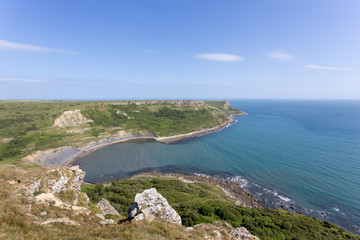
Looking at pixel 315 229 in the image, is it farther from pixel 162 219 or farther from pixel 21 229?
pixel 21 229

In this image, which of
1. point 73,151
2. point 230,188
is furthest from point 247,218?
point 73,151

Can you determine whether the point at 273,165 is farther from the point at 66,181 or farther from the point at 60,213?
the point at 60,213

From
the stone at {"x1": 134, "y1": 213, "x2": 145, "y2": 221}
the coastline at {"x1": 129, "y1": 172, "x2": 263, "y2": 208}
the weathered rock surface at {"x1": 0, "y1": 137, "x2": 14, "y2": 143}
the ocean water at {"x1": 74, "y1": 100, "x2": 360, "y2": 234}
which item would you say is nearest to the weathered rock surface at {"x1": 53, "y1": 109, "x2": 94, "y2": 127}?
the weathered rock surface at {"x1": 0, "y1": 137, "x2": 14, "y2": 143}

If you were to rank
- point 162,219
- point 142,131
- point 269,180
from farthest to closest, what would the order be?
point 142,131
point 269,180
point 162,219

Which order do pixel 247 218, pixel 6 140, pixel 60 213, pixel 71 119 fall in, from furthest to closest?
pixel 71 119, pixel 6 140, pixel 247 218, pixel 60 213

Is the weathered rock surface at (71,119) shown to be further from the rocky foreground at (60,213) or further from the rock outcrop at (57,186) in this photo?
the rocky foreground at (60,213)

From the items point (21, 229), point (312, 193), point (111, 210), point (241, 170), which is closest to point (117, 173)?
point (111, 210)

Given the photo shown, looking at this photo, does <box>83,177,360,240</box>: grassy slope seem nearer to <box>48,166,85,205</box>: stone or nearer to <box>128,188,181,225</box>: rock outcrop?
<box>128,188,181,225</box>: rock outcrop

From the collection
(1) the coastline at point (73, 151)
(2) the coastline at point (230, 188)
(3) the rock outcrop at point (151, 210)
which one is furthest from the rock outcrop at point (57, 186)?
(1) the coastline at point (73, 151)
